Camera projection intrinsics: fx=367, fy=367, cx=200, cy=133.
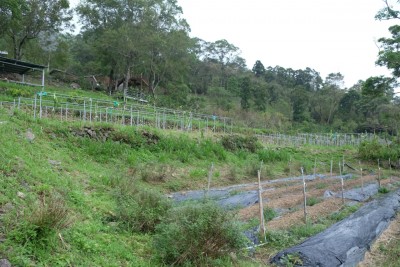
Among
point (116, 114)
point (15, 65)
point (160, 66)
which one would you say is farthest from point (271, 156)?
point (160, 66)

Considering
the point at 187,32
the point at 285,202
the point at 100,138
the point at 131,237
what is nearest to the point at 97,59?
the point at 187,32

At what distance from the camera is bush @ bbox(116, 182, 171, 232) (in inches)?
254

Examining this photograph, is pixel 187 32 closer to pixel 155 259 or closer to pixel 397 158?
pixel 397 158

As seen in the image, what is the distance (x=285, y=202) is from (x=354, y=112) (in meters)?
49.6

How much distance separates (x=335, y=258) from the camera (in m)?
6.00

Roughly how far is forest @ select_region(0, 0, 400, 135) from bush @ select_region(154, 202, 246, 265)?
18.8m

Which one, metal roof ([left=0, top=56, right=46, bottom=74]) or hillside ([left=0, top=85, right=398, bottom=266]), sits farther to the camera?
metal roof ([left=0, top=56, right=46, bottom=74])

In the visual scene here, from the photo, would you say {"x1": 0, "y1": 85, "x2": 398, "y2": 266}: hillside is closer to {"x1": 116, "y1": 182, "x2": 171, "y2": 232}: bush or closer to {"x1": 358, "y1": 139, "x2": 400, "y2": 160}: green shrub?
{"x1": 116, "y1": 182, "x2": 171, "y2": 232}: bush

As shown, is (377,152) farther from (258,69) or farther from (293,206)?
→ (258,69)

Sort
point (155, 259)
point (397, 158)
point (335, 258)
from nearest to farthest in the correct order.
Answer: point (155, 259), point (335, 258), point (397, 158)

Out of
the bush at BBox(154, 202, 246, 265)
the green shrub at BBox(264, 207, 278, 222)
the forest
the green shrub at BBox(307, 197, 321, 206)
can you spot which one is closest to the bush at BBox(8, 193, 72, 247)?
the bush at BBox(154, 202, 246, 265)

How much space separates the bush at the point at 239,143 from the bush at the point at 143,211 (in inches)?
528

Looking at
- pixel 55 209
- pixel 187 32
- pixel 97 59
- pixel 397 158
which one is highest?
pixel 187 32

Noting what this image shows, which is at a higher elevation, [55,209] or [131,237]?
[55,209]
